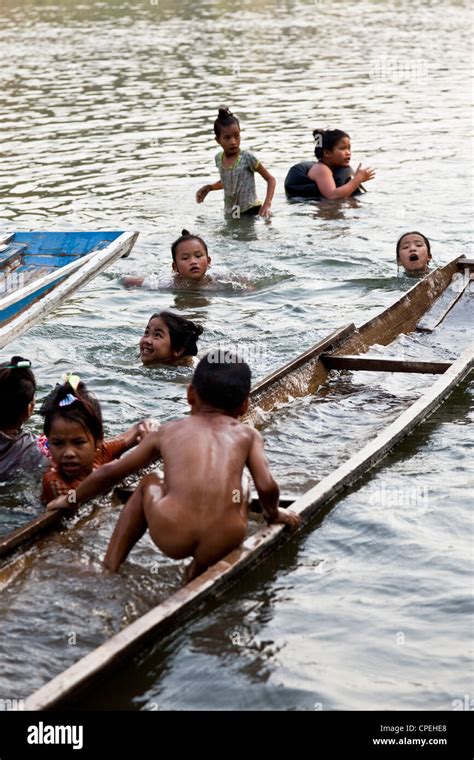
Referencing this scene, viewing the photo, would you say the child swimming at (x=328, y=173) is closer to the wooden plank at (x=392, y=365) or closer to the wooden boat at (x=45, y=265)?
the wooden boat at (x=45, y=265)

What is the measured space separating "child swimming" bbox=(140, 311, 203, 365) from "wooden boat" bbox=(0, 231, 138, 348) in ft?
2.36

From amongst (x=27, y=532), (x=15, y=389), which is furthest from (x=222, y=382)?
(x=15, y=389)

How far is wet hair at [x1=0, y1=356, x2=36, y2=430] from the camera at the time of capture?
5.76 meters

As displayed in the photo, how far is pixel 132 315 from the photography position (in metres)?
9.21

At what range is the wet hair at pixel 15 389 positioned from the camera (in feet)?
18.9

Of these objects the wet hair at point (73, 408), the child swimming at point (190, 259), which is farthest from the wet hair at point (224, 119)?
the wet hair at point (73, 408)

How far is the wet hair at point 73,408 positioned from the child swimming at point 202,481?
0.51 meters

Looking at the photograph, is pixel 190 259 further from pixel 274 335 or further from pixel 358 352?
pixel 358 352

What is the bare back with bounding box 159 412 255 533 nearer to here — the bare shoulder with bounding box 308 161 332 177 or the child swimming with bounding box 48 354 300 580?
the child swimming with bounding box 48 354 300 580

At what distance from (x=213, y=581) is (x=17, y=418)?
6.10 ft

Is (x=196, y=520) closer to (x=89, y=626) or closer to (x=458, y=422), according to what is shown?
(x=89, y=626)

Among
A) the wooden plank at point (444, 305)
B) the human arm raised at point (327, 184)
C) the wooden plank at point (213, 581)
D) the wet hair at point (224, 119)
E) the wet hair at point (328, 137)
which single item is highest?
the wet hair at point (224, 119)

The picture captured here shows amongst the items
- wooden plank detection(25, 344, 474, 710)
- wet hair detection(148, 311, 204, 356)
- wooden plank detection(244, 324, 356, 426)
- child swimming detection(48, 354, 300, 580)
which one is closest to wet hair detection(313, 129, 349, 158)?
wooden plank detection(244, 324, 356, 426)

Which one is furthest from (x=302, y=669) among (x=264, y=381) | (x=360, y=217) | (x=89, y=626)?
(x=360, y=217)
